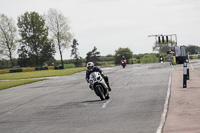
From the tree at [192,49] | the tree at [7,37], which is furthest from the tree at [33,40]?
the tree at [192,49]

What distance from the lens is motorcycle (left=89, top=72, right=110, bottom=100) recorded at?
50.8 feet

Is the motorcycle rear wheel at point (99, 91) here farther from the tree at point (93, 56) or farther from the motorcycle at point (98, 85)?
the tree at point (93, 56)

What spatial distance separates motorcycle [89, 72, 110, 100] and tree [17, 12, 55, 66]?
8593 cm

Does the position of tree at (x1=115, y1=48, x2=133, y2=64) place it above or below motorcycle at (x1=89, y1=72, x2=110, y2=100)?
above

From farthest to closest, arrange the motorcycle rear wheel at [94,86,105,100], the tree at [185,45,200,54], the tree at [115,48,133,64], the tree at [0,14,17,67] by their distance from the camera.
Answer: the tree at [185,45,200,54] → the tree at [115,48,133,64] → the tree at [0,14,17,67] → the motorcycle rear wheel at [94,86,105,100]

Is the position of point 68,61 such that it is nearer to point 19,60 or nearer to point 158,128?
point 19,60

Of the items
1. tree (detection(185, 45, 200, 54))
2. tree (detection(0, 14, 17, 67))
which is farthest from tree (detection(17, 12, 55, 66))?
tree (detection(185, 45, 200, 54))

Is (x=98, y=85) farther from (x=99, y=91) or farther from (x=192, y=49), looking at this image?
(x=192, y=49)

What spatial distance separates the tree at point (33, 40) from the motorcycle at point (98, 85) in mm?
85928

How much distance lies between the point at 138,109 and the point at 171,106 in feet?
3.22

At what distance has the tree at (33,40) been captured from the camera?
10250 cm

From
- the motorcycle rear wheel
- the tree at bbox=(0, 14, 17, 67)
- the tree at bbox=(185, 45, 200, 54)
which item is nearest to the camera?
the motorcycle rear wheel

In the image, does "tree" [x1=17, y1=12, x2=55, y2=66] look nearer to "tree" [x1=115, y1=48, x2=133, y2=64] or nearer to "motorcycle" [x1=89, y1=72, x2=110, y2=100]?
"tree" [x1=115, y1=48, x2=133, y2=64]

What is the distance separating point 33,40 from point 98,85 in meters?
90.1
